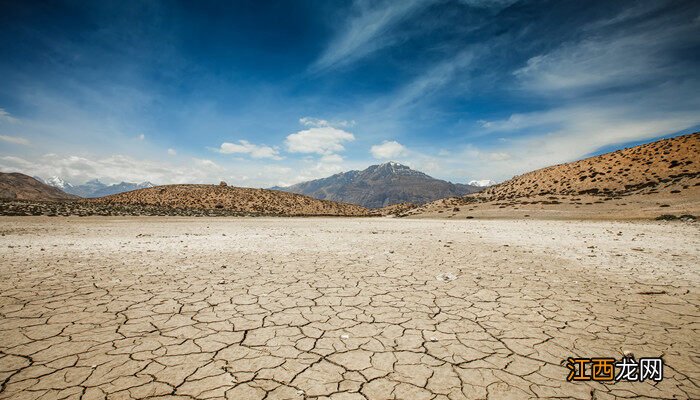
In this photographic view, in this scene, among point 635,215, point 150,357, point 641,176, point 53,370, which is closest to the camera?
point 53,370

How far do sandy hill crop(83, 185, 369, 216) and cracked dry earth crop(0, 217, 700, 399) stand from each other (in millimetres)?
32527

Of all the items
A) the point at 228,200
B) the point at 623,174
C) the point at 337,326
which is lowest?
the point at 337,326

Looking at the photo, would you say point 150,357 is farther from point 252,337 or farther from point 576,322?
point 576,322

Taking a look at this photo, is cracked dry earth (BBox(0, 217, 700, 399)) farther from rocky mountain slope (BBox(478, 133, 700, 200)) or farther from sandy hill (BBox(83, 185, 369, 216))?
sandy hill (BBox(83, 185, 369, 216))

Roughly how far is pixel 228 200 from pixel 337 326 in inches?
1584

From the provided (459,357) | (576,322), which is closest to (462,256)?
(576,322)

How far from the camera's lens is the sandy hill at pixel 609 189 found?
21531mm

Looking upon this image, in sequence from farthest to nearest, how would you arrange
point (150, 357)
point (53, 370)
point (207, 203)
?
point (207, 203) < point (150, 357) < point (53, 370)

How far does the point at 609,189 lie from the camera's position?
28.8 m

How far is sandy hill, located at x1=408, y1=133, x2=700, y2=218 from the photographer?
2153 cm

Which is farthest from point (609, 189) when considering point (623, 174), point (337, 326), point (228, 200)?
point (228, 200)

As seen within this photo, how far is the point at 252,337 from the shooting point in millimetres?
3652

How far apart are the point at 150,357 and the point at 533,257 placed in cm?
911

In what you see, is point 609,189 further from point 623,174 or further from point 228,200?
point 228,200
